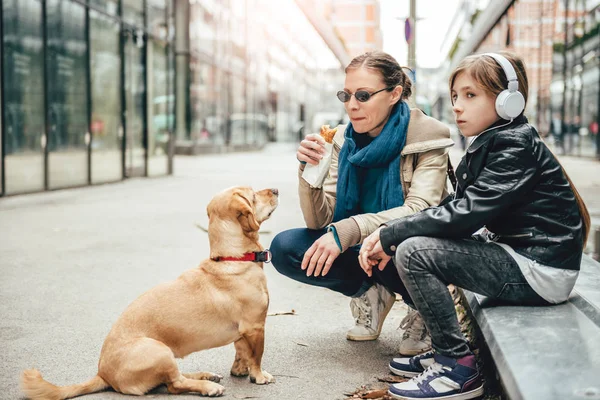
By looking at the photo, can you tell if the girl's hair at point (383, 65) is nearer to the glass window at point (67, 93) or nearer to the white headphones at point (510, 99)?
the white headphones at point (510, 99)

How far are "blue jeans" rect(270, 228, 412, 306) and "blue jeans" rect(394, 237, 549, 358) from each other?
699 millimetres

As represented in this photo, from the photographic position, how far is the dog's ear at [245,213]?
3.29m

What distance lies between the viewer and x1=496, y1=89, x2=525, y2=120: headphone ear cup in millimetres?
2887

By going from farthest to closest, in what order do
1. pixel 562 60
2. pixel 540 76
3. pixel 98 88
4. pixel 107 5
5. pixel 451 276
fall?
pixel 540 76, pixel 562 60, pixel 107 5, pixel 98 88, pixel 451 276

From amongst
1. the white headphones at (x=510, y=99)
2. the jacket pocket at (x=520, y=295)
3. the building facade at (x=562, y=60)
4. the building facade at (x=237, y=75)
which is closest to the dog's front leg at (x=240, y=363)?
the jacket pocket at (x=520, y=295)

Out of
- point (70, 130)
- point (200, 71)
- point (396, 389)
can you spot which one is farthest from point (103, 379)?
point (200, 71)

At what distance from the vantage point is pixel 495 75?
9.78 feet

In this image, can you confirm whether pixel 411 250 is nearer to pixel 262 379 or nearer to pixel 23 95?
pixel 262 379

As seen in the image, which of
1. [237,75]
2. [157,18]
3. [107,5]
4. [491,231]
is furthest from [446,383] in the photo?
[237,75]

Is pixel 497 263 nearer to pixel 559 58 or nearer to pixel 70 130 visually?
pixel 70 130

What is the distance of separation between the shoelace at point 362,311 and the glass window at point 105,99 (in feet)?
37.0

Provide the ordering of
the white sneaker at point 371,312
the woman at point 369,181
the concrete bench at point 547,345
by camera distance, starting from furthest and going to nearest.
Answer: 1. the white sneaker at point 371,312
2. the woman at point 369,181
3. the concrete bench at point 547,345

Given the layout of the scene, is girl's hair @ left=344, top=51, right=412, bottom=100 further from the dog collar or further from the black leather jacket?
the dog collar

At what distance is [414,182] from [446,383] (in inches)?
42.5
